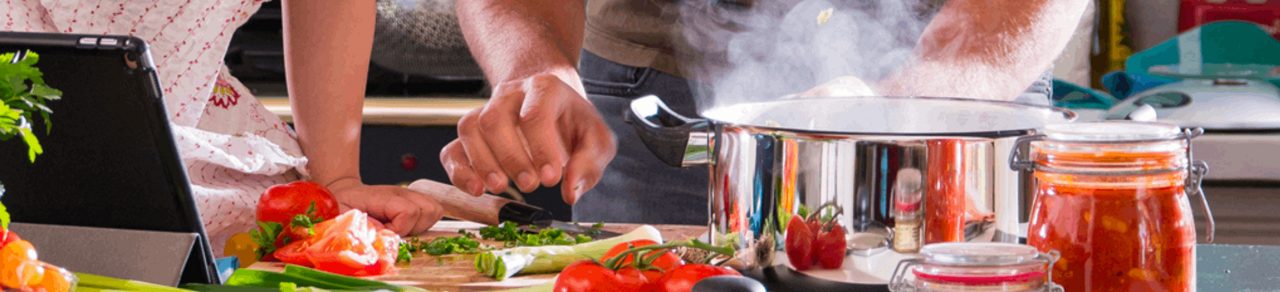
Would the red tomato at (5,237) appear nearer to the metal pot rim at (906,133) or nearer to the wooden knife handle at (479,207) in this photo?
the metal pot rim at (906,133)

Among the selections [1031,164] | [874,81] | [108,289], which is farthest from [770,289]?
[874,81]

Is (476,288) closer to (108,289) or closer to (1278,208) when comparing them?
(108,289)

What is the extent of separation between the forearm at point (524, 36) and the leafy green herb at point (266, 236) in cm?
38

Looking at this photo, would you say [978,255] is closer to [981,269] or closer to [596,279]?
[981,269]

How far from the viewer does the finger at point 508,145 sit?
1426 mm

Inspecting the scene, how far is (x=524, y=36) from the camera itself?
1.71m

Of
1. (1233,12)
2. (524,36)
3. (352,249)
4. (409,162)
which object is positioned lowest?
(409,162)

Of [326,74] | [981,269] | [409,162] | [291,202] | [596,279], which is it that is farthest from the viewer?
[409,162]

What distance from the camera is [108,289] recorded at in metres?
0.94

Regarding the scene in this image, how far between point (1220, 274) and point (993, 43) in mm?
456

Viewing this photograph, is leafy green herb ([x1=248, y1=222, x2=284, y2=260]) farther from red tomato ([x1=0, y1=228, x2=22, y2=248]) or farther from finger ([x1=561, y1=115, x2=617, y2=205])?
red tomato ([x1=0, y1=228, x2=22, y2=248])

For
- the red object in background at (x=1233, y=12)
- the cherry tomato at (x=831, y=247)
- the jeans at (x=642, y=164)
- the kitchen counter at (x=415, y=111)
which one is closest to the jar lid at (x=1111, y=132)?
the cherry tomato at (x=831, y=247)

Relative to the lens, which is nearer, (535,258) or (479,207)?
(535,258)

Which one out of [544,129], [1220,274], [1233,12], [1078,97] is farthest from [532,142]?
[1233,12]
